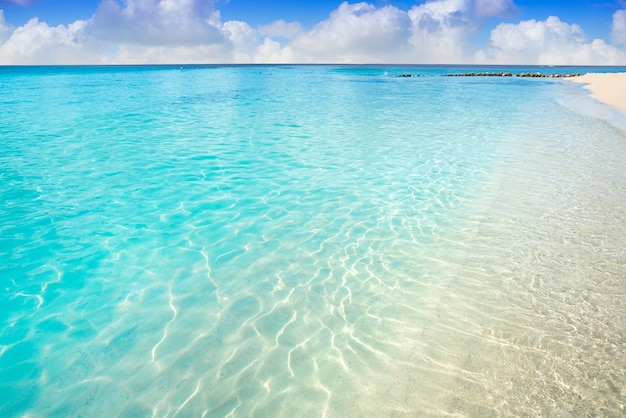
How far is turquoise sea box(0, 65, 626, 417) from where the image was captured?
392cm

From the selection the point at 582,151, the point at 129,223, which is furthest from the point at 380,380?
the point at 582,151

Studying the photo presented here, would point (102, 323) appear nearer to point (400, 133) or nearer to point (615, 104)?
point (400, 133)

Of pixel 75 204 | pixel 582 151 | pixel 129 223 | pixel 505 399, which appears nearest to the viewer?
pixel 505 399

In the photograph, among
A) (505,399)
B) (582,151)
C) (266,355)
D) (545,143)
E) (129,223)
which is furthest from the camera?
→ (545,143)

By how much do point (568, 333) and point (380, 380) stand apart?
8.10 ft

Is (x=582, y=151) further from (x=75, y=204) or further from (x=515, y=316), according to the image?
(x=75, y=204)

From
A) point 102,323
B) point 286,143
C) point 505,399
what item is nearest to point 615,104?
point 286,143

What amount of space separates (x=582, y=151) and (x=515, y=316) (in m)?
11.8

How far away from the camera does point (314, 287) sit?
18.8 feet

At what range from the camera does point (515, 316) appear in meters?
4.95

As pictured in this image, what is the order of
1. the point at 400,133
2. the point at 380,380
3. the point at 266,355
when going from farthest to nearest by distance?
the point at 400,133 < the point at 266,355 < the point at 380,380

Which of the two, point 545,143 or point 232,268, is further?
point 545,143

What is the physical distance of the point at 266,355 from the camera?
14.5 feet

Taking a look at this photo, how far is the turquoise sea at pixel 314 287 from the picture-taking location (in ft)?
12.9
